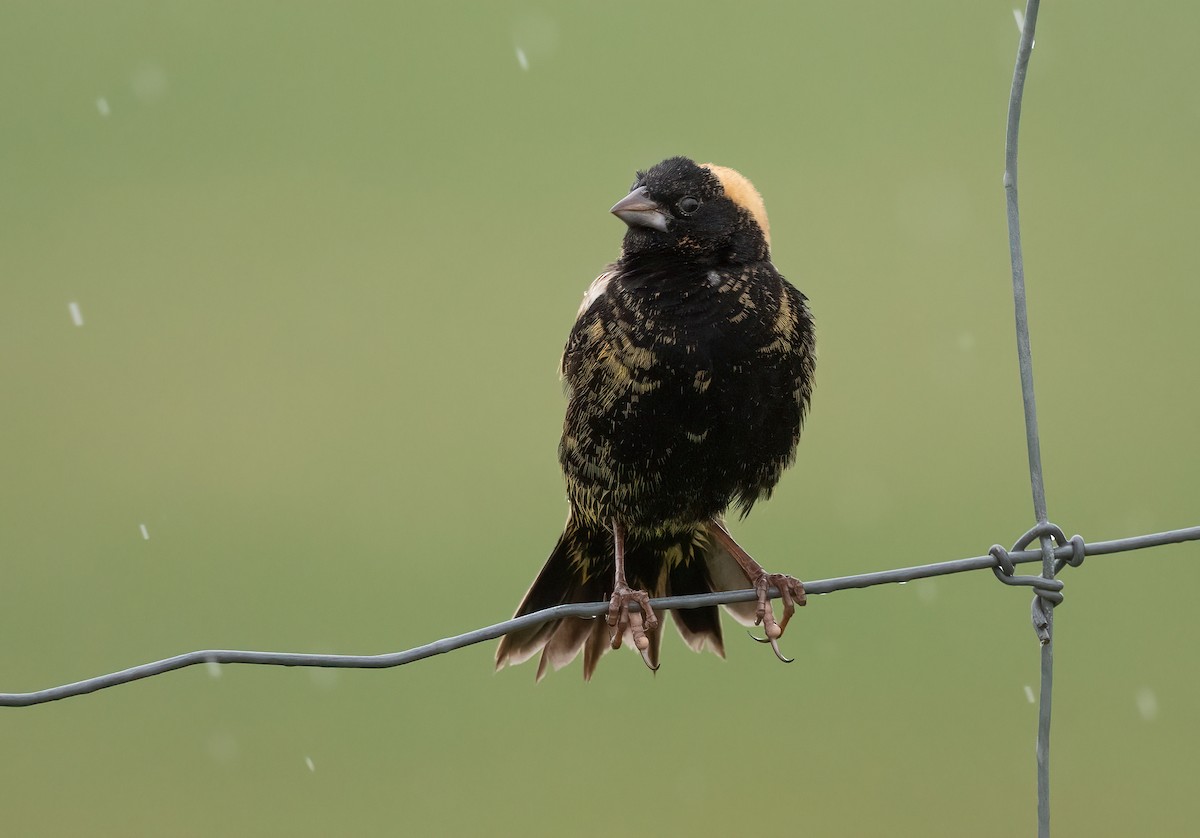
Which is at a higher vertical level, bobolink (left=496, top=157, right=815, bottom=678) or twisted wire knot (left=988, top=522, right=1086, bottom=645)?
bobolink (left=496, top=157, right=815, bottom=678)

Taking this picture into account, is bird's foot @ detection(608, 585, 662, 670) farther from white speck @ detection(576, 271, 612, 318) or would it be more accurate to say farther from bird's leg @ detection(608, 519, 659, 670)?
white speck @ detection(576, 271, 612, 318)

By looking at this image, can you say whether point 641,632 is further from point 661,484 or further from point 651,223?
point 651,223


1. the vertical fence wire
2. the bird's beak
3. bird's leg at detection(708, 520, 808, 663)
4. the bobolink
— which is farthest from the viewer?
bird's leg at detection(708, 520, 808, 663)

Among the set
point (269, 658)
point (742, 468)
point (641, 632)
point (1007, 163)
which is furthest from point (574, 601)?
point (1007, 163)

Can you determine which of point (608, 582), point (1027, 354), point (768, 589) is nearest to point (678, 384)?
point (768, 589)

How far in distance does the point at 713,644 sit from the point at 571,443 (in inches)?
32.5

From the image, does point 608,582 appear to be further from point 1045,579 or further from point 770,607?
point 1045,579

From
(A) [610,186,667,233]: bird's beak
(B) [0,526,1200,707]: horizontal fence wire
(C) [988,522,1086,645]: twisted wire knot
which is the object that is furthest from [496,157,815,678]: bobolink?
(C) [988,522,1086,645]: twisted wire knot

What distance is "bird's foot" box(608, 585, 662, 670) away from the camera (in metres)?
3.25

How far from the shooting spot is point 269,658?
2.15 meters

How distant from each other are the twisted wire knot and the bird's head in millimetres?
1270

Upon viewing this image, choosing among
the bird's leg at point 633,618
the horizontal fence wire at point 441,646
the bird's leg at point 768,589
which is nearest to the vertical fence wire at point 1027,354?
the horizontal fence wire at point 441,646

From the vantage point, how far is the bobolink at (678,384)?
3.03 meters

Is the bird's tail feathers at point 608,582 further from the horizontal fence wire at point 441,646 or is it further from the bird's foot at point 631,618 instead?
the horizontal fence wire at point 441,646
